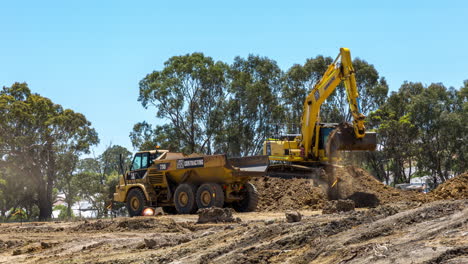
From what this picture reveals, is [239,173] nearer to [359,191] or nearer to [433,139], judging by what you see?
[359,191]

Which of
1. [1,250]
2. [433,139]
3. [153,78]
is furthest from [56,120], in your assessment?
[1,250]

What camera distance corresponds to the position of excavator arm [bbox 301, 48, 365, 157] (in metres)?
23.8

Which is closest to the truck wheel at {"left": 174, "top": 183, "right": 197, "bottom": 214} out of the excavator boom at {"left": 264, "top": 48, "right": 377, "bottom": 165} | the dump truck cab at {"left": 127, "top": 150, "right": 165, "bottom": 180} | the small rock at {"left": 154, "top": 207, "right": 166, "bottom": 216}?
the small rock at {"left": 154, "top": 207, "right": 166, "bottom": 216}

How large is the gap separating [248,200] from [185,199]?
2355mm

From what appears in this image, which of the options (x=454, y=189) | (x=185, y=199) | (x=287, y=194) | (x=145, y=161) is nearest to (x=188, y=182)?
(x=185, y=199)

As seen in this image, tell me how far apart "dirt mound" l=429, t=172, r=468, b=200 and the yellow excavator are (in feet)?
20.3

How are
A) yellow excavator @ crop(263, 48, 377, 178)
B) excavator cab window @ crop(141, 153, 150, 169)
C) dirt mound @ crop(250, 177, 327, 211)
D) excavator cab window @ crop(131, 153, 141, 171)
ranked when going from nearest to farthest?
dirt mound @ crop(250, 177, 327, 211), yellow excavator @ crop(263, 48, 377, 178), excavator cab window @ crop(141, 153, 150, 169), excavator cab window @ crop(131, 153, 141, 171)

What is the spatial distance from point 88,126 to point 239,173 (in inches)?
1241

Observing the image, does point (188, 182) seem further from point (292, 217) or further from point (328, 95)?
point (292, 217)

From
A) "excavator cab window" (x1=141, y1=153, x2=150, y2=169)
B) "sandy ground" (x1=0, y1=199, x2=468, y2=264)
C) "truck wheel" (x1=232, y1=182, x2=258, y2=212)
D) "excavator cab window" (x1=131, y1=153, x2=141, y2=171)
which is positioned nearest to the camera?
"sandy ground" (x1=0, y1=199, x2=468, y2=264)

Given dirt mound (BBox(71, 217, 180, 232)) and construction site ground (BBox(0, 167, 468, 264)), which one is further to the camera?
dirt mound (BBox(71, 217, 180, 232))

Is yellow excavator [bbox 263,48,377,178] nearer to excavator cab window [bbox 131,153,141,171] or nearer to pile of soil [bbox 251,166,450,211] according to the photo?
pile of soil [bbox 251,166,450,211]

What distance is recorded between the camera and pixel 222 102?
49.0 meters

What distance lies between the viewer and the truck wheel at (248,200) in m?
22.5
